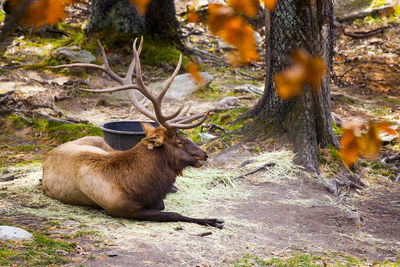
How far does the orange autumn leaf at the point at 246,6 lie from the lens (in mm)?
17172

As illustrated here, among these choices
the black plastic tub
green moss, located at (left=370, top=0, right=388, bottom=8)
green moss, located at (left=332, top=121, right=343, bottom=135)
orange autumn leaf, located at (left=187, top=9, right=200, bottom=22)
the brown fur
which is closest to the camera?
the brown fur

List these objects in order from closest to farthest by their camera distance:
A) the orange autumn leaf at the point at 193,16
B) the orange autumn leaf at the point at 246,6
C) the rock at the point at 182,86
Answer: the rock at the point at 182,86, the orange autumn leaf at the point at 246,6, the orange autumn leaf at the point at 193,16

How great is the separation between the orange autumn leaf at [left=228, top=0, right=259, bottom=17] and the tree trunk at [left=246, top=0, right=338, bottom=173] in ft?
32.8

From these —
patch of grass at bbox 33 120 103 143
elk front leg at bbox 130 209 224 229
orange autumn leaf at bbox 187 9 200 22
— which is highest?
orange autumn leaf at bbox 187 9 200 22

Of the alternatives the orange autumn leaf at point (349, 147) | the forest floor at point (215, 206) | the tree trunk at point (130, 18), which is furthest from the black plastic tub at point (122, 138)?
the tree trunk at point (130, 18)

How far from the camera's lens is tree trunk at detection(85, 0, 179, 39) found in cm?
1377

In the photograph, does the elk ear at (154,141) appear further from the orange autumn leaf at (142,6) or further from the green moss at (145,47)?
the orange autumn leaf at (142,6)

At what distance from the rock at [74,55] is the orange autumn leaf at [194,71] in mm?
2615

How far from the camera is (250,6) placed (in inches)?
692

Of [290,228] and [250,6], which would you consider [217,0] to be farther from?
[290,228]

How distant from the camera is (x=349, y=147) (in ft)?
27.1

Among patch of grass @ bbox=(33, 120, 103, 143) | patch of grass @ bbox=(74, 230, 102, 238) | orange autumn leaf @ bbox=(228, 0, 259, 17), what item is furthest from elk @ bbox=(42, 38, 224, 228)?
orange autumn leaf @ bbox=(228, 0, 259, 17)

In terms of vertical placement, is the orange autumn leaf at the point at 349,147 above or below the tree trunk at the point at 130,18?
below

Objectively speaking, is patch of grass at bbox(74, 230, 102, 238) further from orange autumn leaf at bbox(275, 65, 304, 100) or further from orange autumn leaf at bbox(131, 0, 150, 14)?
orange autumn leaf at bbox(131, 0, 150, 14)
